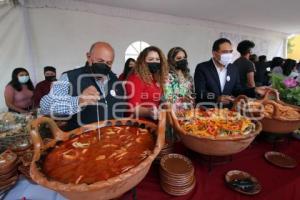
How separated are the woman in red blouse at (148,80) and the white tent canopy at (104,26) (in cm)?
250

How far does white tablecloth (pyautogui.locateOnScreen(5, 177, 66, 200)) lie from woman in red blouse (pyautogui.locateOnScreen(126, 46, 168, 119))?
0.71 meters

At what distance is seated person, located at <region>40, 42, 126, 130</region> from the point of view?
1.04 metres

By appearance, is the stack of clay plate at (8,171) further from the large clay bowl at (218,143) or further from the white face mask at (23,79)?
the white face mask at (23,79)

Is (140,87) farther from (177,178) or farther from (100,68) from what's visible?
(177,178)

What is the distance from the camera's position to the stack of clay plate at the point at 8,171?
0.82 meters

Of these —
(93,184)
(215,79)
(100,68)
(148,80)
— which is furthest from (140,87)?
(93,184)

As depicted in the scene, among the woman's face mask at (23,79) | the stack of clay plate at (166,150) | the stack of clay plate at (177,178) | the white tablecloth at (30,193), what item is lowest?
the white tablecloth at (30,193)

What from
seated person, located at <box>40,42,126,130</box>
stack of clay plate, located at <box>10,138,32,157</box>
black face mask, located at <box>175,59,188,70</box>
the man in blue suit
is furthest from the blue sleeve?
the man in blue suit

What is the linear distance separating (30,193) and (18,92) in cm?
218

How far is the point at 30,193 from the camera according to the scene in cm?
82

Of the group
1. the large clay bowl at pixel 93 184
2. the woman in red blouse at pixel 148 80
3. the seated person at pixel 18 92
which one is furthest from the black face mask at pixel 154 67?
the seated person at pixel 18 92

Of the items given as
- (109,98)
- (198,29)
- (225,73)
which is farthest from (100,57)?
(198,29)

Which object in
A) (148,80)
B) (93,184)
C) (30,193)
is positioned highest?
(148,80)

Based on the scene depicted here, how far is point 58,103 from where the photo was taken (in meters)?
1.08
